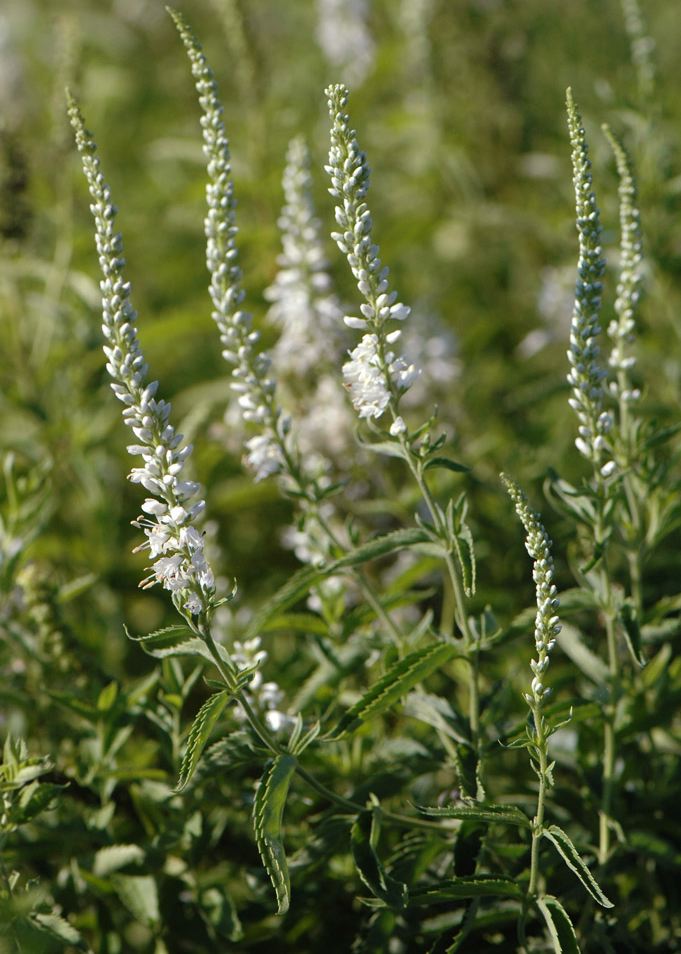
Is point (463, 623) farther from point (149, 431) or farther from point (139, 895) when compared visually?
point (139, 895)

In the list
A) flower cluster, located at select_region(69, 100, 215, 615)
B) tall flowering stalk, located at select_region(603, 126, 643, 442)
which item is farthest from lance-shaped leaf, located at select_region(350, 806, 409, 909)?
tall flowering stalk, located at select_region(603, 126, 643, 442)

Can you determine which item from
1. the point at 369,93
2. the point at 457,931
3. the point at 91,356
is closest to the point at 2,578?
the point at 457,931

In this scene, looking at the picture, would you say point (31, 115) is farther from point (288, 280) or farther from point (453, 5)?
point (288, 280)

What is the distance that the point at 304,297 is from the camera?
3633mm

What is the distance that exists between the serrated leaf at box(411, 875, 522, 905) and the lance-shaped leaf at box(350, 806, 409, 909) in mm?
52

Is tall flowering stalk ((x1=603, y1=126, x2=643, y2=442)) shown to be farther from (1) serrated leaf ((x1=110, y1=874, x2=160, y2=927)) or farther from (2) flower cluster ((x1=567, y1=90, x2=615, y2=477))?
(1) serrated leaf ((x1=110, y1=874, x2=160, y2=927))

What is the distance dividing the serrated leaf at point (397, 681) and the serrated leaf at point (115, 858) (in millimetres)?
718

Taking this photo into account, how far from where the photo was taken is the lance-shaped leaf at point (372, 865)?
2.29 meters

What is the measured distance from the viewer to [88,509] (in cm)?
434

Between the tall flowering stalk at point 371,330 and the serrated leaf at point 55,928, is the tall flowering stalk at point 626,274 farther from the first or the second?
the serrated leaf at point 55,928

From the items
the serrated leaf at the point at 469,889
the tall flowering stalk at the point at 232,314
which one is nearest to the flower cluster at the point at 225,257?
the tall flowering stalk at the point at 232,314

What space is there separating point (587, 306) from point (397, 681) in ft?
3.20

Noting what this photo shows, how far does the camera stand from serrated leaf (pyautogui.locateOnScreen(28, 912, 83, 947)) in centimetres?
231

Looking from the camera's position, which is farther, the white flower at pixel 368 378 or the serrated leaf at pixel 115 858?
the serrated leaf at pixel 115 858
